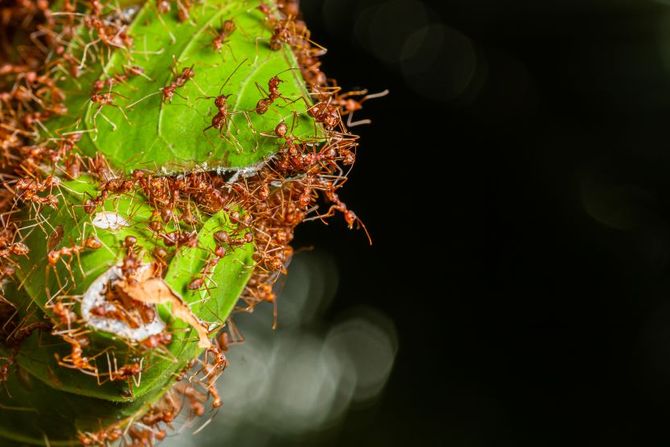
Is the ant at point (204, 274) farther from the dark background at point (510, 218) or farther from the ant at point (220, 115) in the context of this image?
the dark background at point (510, 218)

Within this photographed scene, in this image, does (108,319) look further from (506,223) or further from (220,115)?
(506,223)

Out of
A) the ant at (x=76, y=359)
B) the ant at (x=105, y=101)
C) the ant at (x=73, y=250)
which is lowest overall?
the ant at (x=76, y=359)

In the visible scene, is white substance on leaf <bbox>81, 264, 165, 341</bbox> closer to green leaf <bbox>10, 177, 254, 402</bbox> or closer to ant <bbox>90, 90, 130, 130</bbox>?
green leaf <bbox>10, 177, 254, 402</bbox>

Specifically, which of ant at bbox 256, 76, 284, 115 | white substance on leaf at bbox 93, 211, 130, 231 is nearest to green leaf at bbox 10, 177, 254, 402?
white substance on leaf at bbox 93, 211, 130, 231

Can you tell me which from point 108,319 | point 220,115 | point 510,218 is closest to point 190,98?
Answer: point 220,115

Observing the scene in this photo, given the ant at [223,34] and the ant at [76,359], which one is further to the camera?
the ant at [223,34]

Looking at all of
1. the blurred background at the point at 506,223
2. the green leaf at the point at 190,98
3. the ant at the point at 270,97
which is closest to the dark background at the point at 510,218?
the blurred background at the point at 506,223
